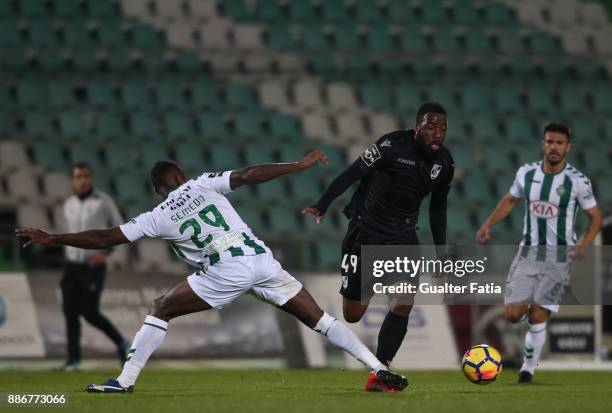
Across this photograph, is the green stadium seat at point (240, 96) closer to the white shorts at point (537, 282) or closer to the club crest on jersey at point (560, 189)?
the white shorts at point (537, 282)

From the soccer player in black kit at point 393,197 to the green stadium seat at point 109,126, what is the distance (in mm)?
8789

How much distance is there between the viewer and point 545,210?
9375mm

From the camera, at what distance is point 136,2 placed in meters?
18.7

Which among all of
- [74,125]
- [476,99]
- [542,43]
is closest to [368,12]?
[476,99]

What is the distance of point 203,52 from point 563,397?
1195 centimetres

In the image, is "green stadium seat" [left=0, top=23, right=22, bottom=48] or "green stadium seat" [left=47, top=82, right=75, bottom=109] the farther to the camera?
"green stadium seat" [left=0, top=23, right=22, bottom=48]

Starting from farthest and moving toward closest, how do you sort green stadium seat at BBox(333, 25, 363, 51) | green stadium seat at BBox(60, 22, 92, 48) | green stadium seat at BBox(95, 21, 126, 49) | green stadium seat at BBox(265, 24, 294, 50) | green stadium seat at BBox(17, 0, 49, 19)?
green stadium seat at BBox(333, 25, 363, 51) < green stadium seat at BBox(265, 24, 294, 50) < green stadium seat at BBox(17, 0, 49, 19) < green stadium seat at BBox(95, 21, 126, 49) < green stadium seat at BBox(60, 22, 92, 48)

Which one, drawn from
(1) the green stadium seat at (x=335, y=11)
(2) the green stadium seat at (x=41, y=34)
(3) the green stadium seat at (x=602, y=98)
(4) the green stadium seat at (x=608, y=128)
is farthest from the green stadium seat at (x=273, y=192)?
(3) the green stadium seat at (x=602, y=98)

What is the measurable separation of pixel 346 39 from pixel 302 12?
955 mm

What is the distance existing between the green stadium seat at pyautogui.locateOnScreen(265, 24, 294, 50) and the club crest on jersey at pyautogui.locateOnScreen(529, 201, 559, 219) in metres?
9.72

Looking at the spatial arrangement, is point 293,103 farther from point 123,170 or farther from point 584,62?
point 584,62

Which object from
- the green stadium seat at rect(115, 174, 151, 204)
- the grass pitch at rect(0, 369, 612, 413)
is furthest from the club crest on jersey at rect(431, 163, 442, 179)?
the green stadium seat at rect(115, 174, 151, 204)

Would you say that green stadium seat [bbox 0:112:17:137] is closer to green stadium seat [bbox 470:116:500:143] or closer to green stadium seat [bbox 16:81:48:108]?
green stadium seat [bbox 16:81:48:108]

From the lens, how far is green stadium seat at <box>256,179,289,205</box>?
1598 cm
